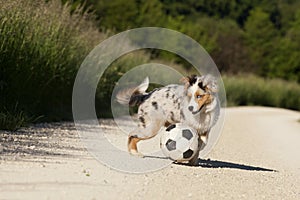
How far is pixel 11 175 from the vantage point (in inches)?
286

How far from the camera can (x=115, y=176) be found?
794 centimetres

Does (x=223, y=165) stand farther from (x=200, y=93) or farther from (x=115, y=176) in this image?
(x=115, y=176)

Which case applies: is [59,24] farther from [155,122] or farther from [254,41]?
[254,41]

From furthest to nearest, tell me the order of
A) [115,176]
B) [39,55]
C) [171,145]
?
[39,55]
[171,145]
[115,176]

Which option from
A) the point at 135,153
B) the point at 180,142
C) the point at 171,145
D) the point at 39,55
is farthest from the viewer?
the point at 39,55

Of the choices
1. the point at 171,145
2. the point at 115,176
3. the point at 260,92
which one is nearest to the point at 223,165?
the point at 171,145

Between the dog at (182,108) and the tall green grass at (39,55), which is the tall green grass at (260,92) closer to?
the tall green grass at (39,55)

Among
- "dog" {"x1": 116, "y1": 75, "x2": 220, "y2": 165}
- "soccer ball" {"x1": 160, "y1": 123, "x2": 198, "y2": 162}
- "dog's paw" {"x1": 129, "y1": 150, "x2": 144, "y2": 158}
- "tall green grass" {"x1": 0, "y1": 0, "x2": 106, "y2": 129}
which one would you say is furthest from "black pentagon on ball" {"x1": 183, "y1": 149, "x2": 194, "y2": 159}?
"tall green grass" {"x1": 0, "y1": 0, "x2": 106, "y2": 129}

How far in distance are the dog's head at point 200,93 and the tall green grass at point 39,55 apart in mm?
3955

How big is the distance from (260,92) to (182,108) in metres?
37.2

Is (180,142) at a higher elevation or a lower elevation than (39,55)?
lower

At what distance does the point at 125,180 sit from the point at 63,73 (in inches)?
356

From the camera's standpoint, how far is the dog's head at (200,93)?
9.24 m

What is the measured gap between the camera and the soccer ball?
921 cm
